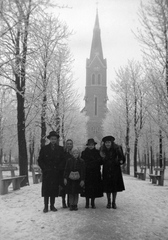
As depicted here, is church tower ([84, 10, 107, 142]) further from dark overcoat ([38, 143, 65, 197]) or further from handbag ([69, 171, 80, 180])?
handbag ([69, 171, 80, 180])

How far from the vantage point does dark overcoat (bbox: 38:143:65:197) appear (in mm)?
6266

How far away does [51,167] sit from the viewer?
639cm

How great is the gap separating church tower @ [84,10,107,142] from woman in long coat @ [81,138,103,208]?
5786cm

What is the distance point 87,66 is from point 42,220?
214 ft

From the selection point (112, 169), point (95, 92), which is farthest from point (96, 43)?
point (112, 169)

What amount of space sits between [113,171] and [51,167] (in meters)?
1.47

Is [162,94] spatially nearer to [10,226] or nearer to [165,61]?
[165,61]

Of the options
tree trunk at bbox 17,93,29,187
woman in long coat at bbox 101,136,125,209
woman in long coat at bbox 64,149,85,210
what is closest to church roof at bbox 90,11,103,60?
tree trunk at bbox 17,93,29,187

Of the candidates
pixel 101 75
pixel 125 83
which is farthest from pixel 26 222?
pixel 101 75

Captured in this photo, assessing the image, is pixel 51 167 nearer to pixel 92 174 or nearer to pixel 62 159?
pixel 62 159

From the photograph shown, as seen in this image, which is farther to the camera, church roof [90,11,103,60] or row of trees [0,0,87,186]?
church roof [90,11,103,60]

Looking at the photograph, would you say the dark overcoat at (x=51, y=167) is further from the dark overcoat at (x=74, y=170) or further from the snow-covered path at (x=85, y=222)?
the snow-covered path at (x=85, y=222)

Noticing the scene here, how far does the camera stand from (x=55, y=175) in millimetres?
6359

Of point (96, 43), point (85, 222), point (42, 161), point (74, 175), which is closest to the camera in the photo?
point (85, 222)
